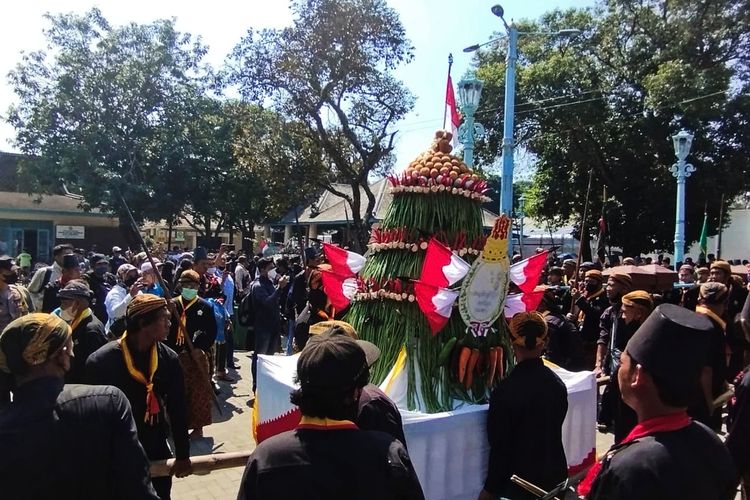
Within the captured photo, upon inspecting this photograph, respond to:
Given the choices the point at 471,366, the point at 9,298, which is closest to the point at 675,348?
the point at 471,366

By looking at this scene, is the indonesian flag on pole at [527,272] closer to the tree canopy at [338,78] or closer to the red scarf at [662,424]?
the red scarf at [662,424]

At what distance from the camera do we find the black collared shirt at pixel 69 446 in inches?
81.6

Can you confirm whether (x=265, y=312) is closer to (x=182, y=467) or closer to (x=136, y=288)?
(x=136, y=288)

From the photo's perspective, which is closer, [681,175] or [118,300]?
[118,300]

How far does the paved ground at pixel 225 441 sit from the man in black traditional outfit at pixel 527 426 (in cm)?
251

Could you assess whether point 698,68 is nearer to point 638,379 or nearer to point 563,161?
point 563,161

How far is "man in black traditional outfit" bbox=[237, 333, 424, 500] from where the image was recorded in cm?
178

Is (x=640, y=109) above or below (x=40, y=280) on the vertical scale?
above

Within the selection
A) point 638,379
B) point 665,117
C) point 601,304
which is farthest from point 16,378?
point 665,117

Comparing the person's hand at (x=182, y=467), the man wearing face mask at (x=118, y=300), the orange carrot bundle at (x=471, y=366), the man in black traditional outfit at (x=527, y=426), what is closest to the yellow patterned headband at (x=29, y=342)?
the person's hand at (x=182, y=467)

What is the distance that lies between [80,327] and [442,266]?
2777 mm

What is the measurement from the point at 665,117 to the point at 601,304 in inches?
631

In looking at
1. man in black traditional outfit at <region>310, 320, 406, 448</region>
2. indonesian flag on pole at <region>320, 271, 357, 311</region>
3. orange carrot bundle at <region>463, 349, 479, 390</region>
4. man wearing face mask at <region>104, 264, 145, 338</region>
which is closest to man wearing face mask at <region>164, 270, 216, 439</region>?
man wearing face mask at <region>104, 264, 145, 338</region>

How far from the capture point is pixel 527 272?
432 centimetres
